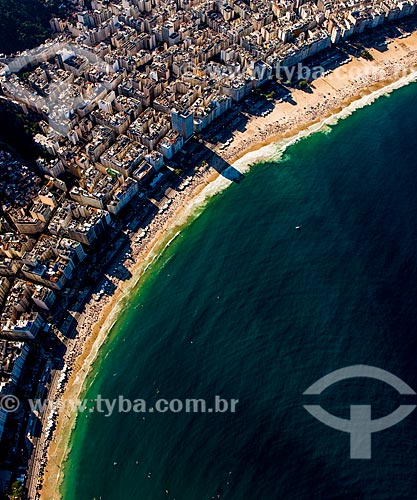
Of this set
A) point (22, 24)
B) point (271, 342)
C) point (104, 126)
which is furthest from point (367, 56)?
point (22, 24)

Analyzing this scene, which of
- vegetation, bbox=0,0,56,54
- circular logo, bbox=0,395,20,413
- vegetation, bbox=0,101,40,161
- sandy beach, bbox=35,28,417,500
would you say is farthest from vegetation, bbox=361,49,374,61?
circular logo, bbox=0,395,20,413

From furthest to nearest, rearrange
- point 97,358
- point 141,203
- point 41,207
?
1. point 141,203
2. point 41,207
3. point 97,358

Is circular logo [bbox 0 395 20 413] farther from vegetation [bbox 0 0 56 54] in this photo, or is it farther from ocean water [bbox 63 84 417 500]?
vegetation [bbox 0 0 56 54]

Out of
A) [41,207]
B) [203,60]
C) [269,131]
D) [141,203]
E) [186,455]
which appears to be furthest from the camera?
[203,60]

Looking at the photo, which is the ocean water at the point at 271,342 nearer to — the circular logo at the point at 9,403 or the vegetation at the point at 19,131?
the circular logo at the point at 9,403

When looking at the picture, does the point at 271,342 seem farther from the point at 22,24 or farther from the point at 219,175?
the point at 22,24

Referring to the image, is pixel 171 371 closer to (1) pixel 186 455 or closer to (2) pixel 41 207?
(1) pixel 186 455

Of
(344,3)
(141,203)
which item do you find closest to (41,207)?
(141,203)
